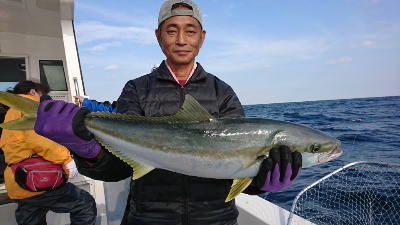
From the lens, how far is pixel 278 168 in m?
2.71

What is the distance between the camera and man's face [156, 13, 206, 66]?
3168mm

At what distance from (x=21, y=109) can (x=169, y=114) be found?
148 cm

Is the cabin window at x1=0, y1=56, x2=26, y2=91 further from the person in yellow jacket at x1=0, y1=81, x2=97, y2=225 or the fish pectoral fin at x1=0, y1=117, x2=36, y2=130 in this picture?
the fish pectoral fin at x1=0, y1=117, x2=36, y2=130

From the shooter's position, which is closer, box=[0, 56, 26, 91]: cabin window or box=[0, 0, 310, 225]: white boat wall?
box=[0, 0, 310, 225]: white boat wall

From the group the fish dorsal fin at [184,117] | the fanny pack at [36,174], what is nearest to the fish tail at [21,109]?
the fish dorsal fin at [184,117]

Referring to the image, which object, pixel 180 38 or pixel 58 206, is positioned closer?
pixel 180 38

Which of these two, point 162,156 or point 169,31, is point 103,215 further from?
point 169,31

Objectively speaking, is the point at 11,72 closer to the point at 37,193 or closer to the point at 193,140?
the point at 37,193

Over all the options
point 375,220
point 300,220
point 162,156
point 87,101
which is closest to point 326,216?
point 375,220

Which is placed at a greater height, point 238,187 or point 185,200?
point 238,187

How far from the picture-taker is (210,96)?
323 cm

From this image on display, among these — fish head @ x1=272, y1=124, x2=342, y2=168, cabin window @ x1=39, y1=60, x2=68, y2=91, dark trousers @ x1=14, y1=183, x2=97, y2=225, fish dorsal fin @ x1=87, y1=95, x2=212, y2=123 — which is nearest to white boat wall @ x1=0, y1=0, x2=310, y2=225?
cabin window @ x1=39, y1=60, x2=68, y2=91

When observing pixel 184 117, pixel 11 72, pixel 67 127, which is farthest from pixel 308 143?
pixel 11 72

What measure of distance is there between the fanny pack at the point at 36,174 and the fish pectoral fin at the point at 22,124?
2328 millimetres
